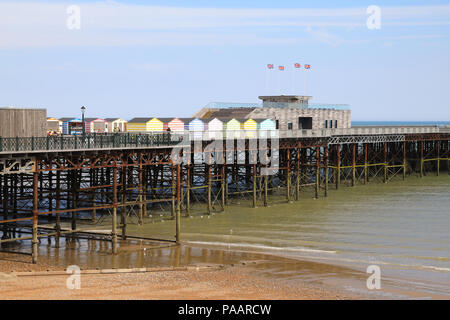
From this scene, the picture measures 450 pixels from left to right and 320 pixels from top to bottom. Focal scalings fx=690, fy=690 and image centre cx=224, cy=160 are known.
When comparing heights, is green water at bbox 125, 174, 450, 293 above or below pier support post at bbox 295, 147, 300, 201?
below

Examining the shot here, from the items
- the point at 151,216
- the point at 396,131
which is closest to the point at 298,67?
the point at 396,131

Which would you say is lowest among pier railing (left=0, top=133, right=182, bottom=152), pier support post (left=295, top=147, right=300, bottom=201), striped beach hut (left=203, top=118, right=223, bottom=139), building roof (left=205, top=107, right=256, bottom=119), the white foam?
the white foam

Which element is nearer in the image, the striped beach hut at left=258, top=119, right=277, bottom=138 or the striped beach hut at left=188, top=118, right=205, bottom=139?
the striped beach hut at left=188, top=118, right=205, bottom=139

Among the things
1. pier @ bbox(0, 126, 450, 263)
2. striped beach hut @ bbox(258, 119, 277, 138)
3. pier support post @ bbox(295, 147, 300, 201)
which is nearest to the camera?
pier @ bbox(0, 126, 450, 263)

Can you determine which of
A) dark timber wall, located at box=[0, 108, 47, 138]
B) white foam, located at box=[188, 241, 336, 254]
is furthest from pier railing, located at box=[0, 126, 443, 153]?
white foam, located at box=[188, 241, 336, 254]

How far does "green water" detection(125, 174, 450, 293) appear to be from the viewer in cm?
3047

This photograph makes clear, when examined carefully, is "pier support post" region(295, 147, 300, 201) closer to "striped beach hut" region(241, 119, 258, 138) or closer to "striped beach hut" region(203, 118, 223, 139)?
"striped beach hut" region(241, 119, 258, 138)

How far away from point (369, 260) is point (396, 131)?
133 ft

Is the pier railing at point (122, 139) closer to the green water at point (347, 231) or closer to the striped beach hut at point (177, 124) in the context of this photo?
the striped beach hut at point (177, 124)

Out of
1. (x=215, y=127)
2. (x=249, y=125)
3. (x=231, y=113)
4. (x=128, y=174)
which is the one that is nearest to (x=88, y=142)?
(x=128, y=174)

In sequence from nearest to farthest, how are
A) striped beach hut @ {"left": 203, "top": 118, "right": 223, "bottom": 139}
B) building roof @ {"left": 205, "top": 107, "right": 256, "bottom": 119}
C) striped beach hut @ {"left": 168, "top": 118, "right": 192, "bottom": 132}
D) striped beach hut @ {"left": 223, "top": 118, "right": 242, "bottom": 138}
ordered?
striped beach hut @ {"left": 168, "top": 118, "right": 192, "bottom": 132}
striped beach hut @ {"left": 203, "top": 118, "right": 223, "bottom": 139}
striped beach hut @ {"left": 223, "top": 118, "right": 242, "bottom": 138}
building roof @ {"left": 205, "top": 107, "right": 256, "bottom": 119}

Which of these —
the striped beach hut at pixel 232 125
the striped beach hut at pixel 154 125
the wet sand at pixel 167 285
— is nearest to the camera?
the wet sand at pixel 167 285

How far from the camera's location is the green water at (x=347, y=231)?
100.0 feet

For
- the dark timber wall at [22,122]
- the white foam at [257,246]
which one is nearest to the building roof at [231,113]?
the white foam at [257,246]
